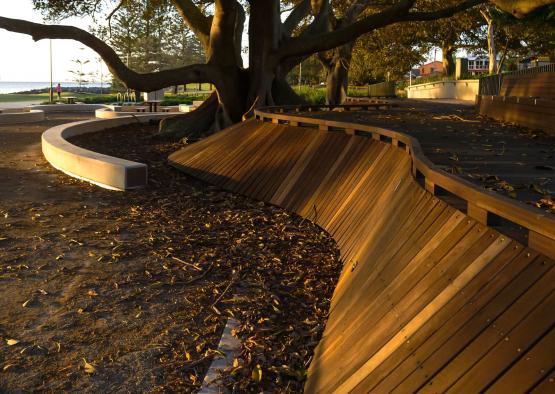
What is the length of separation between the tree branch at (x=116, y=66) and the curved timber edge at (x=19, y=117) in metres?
14.1

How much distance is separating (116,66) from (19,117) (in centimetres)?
1499

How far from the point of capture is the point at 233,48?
66.7ft

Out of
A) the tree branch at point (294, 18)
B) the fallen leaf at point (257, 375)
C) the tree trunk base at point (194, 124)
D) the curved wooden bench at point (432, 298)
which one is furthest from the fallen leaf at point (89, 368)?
the tree branch at point (294, 18)

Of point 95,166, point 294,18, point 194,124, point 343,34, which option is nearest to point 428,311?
point 95,166

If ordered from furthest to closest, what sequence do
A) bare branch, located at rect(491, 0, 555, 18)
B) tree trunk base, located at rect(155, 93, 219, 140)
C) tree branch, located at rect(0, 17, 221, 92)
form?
1. tree trunk base, located at rect(155, 93, 219, 140)
2. tree branch, located at rect(0, 17, 221, 92)
3. bare branch, located at rect(491, 0, 555, 18)

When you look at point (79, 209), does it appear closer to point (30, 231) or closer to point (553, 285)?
point (30, 231)

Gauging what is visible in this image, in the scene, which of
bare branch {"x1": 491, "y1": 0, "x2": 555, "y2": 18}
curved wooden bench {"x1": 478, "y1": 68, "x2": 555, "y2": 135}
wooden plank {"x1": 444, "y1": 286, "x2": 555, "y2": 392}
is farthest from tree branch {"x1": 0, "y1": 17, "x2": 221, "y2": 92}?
wooden plank {"x1": 444, "y1": 286, "x2": 555, "y2": 392}

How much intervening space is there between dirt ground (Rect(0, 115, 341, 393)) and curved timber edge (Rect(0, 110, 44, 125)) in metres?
19.2

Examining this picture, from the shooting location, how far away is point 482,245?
370 cm

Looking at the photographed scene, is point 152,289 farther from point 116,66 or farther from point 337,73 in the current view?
point 337,73

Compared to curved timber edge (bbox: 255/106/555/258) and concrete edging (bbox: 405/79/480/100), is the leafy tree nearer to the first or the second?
curved timber edge (bbox: 255/106/555/258)

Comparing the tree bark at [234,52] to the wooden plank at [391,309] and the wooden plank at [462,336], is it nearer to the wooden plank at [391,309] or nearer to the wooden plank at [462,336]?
the wooden plank at [391,309]

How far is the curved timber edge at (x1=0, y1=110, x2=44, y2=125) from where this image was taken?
98.2 ft

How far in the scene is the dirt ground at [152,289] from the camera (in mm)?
5168
